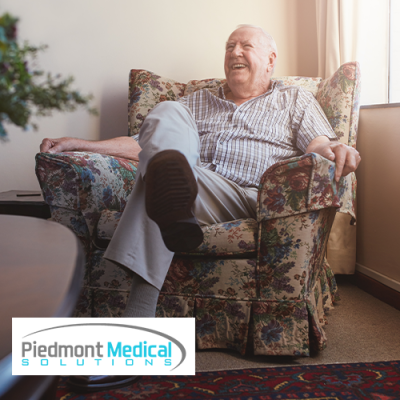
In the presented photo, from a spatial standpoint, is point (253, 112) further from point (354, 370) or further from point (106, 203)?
point (354, 370)

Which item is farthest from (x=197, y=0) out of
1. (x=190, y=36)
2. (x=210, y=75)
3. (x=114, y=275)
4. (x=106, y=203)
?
(x=114, y=275)

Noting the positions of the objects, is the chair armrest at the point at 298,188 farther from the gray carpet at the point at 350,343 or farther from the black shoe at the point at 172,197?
the gray carpet at the point at 350,343

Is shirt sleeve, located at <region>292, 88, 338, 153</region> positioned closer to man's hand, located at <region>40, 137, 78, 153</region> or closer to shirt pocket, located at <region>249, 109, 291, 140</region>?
shirt pocket, located at <region>249, 109, 291, 140</region>

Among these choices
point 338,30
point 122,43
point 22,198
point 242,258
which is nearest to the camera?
point 242,258

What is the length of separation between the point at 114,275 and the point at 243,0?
1842 mm

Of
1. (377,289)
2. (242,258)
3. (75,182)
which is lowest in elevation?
(377,289)

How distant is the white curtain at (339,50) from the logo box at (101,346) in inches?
56.7

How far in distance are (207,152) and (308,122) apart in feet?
1.45

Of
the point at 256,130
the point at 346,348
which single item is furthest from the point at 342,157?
the point at 346,348

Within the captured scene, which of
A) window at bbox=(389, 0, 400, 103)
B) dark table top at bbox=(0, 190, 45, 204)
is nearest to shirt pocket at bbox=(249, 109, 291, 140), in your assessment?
window at bbox=(389, 0, 400, 103)

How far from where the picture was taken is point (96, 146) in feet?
5.25

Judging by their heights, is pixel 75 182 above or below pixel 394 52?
below

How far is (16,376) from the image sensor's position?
300mm

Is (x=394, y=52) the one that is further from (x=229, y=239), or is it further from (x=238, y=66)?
(x=229, y=239)
